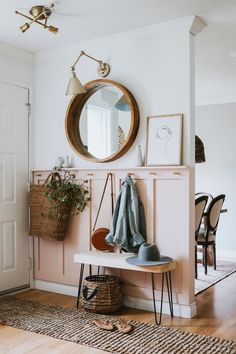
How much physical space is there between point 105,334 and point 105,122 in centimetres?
188

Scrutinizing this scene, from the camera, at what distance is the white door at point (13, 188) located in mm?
4129

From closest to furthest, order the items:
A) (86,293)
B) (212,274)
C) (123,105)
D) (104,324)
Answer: (104,324)
(86,293)
(123,105)
(212,274)

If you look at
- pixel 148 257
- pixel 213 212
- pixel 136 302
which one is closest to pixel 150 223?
pixel 148 257

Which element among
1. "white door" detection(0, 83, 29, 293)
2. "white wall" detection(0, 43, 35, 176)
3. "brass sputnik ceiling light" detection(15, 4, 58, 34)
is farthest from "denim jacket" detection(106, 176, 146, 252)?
"brass sputnik ceiling light" detection(15, 4, 58, 34)

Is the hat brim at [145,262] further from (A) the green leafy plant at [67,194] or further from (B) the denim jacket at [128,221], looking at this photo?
(A) the green leafy plant at [67,194]

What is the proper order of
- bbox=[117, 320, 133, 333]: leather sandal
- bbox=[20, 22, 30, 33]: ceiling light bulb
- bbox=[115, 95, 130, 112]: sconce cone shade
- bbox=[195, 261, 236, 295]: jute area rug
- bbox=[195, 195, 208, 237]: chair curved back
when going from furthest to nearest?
bbox=[195, 195, 208, 237]: chair curved back, bbox=[195, 261, 236, 295]: jute area rug, bbox=[115, 95, 130, 112]: sconce cone shade, bbox=[20, 22, 30, 33]: ceiling light bulb, bbox=[117, 320, 133, 333]: leather sandal

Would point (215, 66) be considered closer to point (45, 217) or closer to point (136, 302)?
point (45, 217)

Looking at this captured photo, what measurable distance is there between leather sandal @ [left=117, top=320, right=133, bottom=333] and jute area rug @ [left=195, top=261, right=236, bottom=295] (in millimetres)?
1200

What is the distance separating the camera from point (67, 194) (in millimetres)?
4004

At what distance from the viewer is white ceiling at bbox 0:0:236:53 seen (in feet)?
10.4

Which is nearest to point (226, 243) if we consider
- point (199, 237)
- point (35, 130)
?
point (199, 237)

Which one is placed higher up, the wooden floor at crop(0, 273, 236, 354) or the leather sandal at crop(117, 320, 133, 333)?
the leather sandal at crop(117, 320, 133, 333)

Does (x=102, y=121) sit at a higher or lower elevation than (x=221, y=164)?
higher

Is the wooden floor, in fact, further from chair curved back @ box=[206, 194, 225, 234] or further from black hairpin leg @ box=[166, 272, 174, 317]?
chair curved back @ box=[206, 194, 225, 234]
